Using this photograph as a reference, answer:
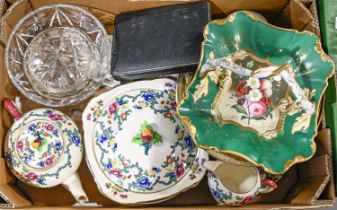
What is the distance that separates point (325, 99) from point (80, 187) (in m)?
0.47

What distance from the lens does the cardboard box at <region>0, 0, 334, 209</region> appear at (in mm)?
823

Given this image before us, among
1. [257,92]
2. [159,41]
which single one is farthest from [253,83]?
[159,41]

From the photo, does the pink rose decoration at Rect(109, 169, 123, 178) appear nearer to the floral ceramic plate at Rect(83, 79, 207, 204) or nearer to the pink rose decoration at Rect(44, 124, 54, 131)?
the floral ceramic plate at Rect(83, 79, 207, 204)

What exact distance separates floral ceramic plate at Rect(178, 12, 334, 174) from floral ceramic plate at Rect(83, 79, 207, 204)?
0.12m

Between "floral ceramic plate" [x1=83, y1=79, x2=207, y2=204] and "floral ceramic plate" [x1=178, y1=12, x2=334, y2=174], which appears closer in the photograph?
"floral ceramic plate" [x1=178, y1=12, x2=334, y2=174]

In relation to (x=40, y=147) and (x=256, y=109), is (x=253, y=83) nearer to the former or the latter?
(x=256, y=109)

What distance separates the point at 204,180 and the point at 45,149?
306 mm

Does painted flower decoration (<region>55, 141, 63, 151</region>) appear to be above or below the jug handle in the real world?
above

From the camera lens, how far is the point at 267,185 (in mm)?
843

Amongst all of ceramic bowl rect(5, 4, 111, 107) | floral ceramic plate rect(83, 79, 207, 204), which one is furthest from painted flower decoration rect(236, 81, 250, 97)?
ceramic bowl rect(5, 4, 111, 107)

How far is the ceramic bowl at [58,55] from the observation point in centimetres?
87

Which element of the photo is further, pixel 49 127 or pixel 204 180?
pixel 204 180

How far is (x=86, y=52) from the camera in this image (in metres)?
0.90

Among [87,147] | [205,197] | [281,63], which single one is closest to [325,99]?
[281,63]
